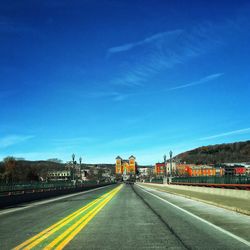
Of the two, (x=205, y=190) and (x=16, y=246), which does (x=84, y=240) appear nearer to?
(x=16, y=246)

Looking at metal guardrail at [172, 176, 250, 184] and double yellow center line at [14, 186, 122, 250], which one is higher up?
metal guardrail at [172, 176, 250, 184]

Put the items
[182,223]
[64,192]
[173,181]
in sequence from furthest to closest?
[173,181] → [64,192] → [182,223]

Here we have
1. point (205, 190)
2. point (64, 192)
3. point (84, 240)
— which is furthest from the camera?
point (64, 192)

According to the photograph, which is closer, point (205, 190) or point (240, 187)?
point (240, 187)

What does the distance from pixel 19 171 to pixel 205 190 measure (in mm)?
124133

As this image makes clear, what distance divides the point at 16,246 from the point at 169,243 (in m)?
3.67

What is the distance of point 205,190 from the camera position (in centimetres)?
4412

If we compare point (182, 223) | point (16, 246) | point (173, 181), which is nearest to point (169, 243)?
point (16, 246)

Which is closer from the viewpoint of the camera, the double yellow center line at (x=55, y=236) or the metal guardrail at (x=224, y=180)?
the double yellow center line at (x=55, y=236)

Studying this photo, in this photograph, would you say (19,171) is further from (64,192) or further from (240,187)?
(240,187)

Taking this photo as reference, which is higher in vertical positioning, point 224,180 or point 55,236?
point 224,180

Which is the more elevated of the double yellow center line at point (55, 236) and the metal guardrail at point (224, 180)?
the metal guardrail at point (224, 180)

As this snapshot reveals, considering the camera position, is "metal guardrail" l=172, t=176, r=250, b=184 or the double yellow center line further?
"metal guardrail" l=172, t=176, r=250, b=184

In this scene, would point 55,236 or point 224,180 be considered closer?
point 55,236
